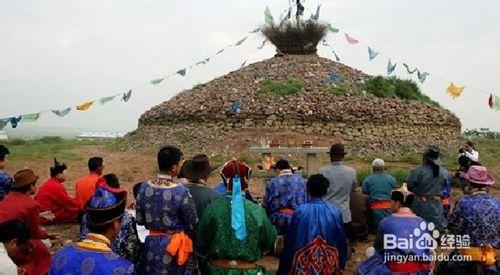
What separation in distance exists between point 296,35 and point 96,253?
2624 centimetres

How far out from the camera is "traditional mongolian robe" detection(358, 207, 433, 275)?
14.8 ft

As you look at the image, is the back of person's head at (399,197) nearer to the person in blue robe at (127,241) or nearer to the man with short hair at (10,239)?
the person in blue robe at (127,241)

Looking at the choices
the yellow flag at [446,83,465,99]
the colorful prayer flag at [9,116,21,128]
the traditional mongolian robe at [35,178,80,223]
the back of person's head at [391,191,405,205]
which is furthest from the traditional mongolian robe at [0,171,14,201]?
the yellow flag at [446,83,465,99]

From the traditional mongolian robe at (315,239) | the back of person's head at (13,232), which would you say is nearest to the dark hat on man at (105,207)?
the back of person's head at (13,232)

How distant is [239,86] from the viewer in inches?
968

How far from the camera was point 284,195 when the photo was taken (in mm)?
5938

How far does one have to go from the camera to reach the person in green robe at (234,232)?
13.8 ft

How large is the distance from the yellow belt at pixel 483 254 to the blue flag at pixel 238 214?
7.73 feet

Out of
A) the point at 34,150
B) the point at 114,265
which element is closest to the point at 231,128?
the point at 34,150

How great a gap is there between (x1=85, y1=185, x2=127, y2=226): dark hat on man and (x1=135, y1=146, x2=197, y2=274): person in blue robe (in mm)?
924

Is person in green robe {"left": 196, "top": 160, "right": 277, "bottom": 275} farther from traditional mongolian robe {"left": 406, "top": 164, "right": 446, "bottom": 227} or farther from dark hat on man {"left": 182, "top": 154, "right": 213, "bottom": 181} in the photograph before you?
traditional mongolian robe {"left": 406, "top": 164, "right": 446, "bottom": 227}

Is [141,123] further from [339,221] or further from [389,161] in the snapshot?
[339,221]

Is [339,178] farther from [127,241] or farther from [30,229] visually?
[30,229]

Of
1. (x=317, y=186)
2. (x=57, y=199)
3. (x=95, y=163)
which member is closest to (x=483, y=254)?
(x=317, y=186)
